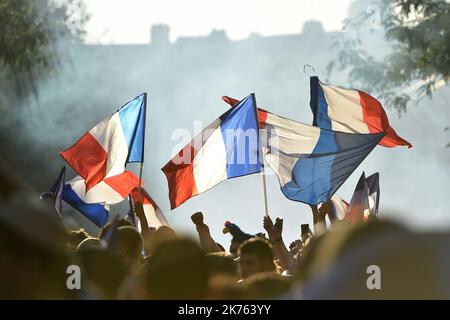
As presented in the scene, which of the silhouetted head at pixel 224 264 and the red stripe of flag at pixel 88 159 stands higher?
the red stripe of flag at pixel 88 159

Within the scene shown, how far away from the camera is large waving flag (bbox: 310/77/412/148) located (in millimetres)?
9734

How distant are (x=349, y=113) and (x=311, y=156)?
985mm

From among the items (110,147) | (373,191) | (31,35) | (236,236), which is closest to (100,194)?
(110,147)

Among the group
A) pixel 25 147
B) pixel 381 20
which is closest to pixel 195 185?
pixel 381 20

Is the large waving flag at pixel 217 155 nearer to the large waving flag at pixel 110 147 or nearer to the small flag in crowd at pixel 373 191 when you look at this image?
the large waving flag at pixel 110 147

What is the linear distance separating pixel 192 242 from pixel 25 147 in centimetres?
2235

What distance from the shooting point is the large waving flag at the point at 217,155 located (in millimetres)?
8750

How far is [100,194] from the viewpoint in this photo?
1103 centimetres

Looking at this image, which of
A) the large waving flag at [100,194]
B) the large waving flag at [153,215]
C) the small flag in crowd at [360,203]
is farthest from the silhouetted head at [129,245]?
the large waving flag at [100,194]

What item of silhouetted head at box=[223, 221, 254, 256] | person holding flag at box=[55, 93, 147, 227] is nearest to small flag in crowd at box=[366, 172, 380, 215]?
person holding flag at box=[55, 93, 147, 227]

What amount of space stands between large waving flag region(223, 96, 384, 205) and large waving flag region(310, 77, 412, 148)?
622 millimetres

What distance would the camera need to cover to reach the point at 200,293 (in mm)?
2432

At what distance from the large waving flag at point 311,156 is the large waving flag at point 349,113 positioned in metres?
0.62
